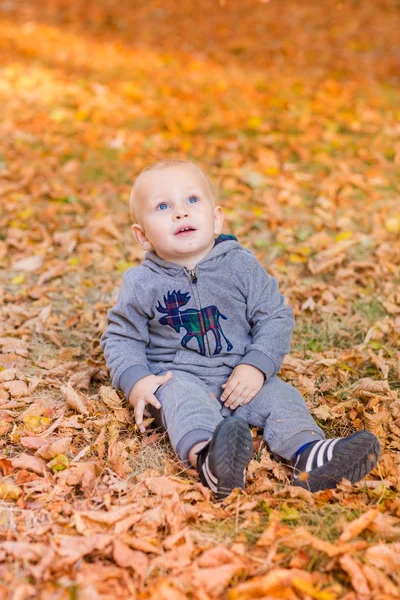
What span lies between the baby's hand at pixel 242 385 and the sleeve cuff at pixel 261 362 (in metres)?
0.02

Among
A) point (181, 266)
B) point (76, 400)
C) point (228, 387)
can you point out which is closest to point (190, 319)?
point (181, 266)

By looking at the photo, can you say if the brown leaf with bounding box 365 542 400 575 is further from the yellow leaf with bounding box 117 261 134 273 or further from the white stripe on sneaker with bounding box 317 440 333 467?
the yellow leaf with bounding box 117 261 134 273

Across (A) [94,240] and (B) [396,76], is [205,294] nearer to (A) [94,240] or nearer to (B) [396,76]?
(A) [94,240]

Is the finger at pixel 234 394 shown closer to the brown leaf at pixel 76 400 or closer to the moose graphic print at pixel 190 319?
the moose graphic print at pixel 190 319

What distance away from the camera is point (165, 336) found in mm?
3213

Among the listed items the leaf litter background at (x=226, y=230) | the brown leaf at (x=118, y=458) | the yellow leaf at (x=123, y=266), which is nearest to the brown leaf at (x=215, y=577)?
the leaf litter background at (x=226, y=230)

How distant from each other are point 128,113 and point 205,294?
16.7ft

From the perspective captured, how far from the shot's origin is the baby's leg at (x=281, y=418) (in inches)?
113

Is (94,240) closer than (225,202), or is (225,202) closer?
(94,240)

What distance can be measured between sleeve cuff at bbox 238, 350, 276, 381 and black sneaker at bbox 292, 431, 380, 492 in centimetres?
48

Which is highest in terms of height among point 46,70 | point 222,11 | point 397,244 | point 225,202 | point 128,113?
point 222,11

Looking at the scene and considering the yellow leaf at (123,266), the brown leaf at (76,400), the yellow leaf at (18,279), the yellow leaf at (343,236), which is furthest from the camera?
the yellow leaf at (343,236)

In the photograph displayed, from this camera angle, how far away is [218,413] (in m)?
2.92

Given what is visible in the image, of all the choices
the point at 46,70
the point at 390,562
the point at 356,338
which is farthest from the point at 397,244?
the point at 46,70
